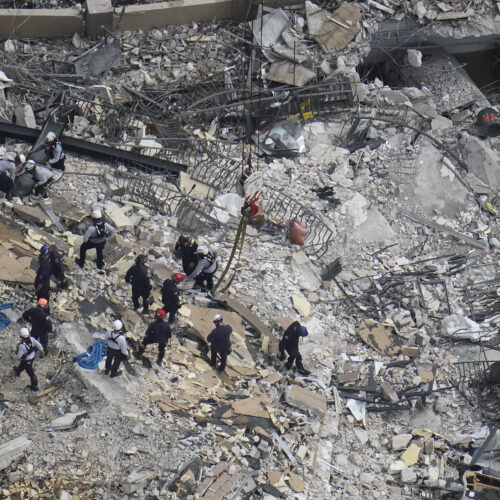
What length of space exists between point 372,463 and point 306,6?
435 inches

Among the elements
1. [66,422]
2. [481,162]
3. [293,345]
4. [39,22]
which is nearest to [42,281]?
[66,422]

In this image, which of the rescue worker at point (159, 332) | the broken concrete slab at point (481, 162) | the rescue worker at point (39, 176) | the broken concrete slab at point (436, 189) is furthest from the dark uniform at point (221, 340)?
the broken concrete slab at point (481, 162)

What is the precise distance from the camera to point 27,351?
42.6 feet

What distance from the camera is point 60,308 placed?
581 inches

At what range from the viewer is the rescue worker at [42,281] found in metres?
14.2

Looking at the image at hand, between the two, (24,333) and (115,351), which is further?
(115,351)

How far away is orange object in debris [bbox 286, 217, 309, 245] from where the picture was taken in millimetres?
18109

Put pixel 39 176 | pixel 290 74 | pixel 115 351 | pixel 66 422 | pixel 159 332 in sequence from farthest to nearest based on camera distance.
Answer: pixel 290 74 → pixel 39 176 → pixel 159 332 → pixel 115 351 → pixel 66 422

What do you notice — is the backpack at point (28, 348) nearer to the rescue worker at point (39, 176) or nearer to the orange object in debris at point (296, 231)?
the rescue worker at point (39, 176)

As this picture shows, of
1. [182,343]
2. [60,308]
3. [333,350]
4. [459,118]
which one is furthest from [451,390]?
[459,118]

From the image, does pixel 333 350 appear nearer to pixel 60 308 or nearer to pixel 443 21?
pixel 60 308

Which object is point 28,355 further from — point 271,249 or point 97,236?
point 271,249

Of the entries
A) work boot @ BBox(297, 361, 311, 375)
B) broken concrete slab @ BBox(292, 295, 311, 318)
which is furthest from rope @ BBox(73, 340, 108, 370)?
broken concrete slab @ BBox(292, 295, 311, 318)

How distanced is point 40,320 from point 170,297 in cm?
216
